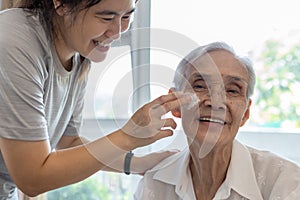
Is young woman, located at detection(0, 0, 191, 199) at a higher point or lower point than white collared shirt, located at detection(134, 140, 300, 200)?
higher

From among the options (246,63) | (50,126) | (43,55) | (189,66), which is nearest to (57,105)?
(50,126)

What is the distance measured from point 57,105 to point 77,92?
0.12 meters

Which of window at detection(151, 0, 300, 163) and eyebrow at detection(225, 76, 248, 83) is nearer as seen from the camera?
eyebrow at detection(225, 76, 248, 83)

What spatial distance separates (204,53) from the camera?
1.41 meters

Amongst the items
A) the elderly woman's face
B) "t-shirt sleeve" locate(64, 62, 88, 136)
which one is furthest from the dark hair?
the elderly woman's face

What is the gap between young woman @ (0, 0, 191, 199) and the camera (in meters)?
1.08

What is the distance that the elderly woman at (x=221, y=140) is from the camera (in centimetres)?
136

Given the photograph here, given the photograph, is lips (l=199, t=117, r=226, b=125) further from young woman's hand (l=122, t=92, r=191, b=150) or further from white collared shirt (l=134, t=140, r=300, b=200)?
young woman's hand (l=122, t=92, r=191, b=150)

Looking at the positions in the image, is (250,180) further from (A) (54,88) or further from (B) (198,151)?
(A) (54,88)

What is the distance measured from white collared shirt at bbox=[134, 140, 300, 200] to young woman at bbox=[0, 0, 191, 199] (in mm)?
335

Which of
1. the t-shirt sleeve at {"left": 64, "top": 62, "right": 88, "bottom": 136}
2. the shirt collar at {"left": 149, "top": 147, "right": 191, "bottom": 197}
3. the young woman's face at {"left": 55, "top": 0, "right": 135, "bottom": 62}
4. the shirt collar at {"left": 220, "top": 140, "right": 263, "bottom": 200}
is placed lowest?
the shirt collar at {"left": 149, "top": 147, "right": 191, "bottom": 197}

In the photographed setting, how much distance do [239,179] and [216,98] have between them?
26 cm

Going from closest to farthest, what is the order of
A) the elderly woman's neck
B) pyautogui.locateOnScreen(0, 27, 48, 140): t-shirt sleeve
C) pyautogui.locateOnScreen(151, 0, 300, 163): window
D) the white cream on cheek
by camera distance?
pyautogui.locateOnScreen(0, 27, 48, 140): t-shirt sleeve < the white cream on cheek < the elderly woman's neck < pyautogui.locateOnScreen(151, 0, 300, 163): window

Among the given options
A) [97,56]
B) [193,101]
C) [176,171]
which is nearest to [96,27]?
[97,56]
